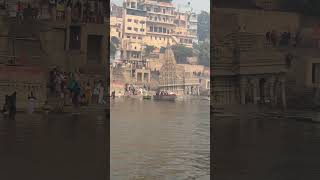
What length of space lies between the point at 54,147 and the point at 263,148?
159 inches

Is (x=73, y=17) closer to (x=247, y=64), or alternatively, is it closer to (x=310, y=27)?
(x=247, y=64)

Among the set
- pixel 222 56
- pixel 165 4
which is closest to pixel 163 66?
pixel 165 4

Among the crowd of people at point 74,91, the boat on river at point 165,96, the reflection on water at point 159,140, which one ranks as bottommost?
the reflection on water at point 159,140

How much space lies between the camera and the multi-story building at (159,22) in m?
22.1

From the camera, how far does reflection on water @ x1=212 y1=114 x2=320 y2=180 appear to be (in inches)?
365

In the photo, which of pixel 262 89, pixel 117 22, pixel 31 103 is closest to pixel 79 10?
pixel 31 103

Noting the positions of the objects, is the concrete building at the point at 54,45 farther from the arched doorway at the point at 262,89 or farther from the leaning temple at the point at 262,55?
the arched doorway at the point at 262,89

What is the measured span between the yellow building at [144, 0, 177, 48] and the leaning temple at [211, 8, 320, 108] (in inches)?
439

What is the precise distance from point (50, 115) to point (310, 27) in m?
5.49

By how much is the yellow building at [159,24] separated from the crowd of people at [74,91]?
11813mm

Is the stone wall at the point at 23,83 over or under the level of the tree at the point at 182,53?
under

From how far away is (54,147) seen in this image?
959 centimetres

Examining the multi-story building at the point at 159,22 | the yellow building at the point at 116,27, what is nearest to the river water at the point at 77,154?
the yellow building at the point at 116,27

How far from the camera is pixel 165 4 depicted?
2242 centimetres
